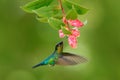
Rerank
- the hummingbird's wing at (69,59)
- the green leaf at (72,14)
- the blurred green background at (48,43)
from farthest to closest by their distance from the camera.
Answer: the blurred green background at (48,43)
the hummingbird's wing at (69,59)
the green leaf at (72,14)

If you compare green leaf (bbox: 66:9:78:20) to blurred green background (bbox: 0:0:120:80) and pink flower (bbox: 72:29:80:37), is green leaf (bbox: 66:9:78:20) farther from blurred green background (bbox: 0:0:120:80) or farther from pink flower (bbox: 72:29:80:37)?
blurred green background (bbox: 0:0:120:80)

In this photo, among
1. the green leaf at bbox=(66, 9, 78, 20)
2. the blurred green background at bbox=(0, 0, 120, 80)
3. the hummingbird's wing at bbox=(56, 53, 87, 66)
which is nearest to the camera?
the green leaf at bbox=(66, 9, 78, 20)

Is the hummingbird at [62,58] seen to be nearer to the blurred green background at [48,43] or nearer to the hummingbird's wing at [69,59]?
the hummingbird's wing at [69,59]

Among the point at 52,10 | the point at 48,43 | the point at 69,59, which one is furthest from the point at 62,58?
the point at 48,43

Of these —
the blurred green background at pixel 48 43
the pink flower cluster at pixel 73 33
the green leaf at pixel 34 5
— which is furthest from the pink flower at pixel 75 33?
the blurred green background at pixel 48 43

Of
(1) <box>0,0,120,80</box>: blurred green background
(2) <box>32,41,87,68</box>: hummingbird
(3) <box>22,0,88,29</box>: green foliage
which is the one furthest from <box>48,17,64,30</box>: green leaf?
(1) <box>0,0,120,80</box>: blurred green background
